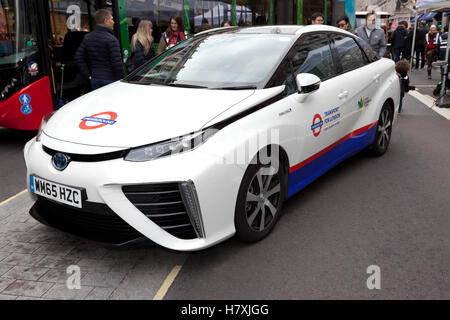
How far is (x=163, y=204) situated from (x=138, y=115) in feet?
2.30

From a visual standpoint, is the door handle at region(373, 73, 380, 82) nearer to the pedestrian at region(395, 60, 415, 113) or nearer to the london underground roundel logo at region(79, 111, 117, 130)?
the pedestrian at region(395, 60, 415, 113)

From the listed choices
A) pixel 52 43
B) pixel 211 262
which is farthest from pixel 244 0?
pixel 211 262

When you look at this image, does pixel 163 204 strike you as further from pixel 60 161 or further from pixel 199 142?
pixel 60 161

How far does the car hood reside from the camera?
283 centimetres

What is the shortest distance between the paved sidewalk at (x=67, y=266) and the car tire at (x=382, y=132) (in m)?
3.17

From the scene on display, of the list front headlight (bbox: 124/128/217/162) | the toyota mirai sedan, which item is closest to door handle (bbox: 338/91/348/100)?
the toyota mirai sedan

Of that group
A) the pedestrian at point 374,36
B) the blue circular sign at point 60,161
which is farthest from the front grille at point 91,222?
the pedestrian at point 374,36

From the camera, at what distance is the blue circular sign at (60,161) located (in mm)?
2838

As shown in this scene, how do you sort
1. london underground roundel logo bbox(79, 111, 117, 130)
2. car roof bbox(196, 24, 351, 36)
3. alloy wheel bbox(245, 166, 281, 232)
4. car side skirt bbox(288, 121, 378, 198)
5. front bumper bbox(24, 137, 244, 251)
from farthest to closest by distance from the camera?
car roof bbox(196, 24, 351, 36) < car side skirt bbox(288, 121, 378, 198) < alloy wheel bbox(245, 166, 281, 232) < london underground roundel logo bbox(79, 111, 117, 130) < front bumper bbox(24, 137, 244, 251)

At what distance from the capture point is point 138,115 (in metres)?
3.05

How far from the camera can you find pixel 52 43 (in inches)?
284

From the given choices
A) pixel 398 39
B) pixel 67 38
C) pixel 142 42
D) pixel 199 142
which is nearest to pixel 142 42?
pixel 142 42

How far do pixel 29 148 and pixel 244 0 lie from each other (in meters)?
8.36
